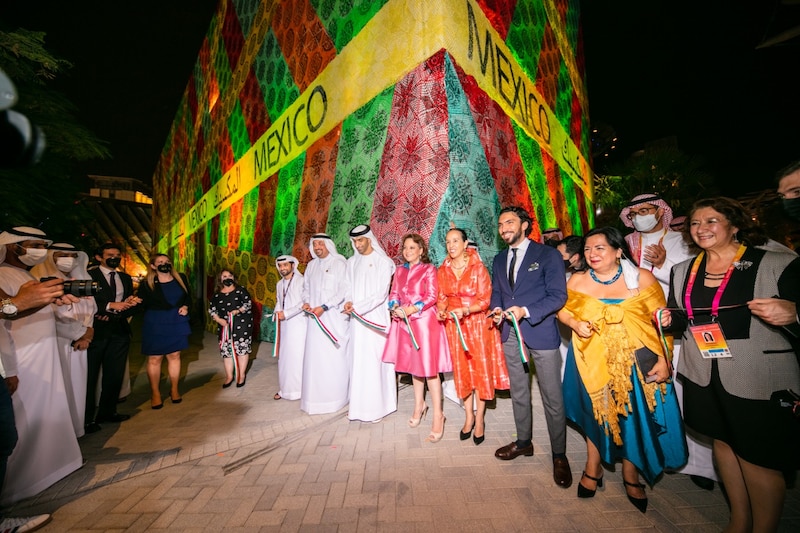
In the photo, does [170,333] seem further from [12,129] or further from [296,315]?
[12,129]

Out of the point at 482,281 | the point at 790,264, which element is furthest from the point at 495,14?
the point at 790,264

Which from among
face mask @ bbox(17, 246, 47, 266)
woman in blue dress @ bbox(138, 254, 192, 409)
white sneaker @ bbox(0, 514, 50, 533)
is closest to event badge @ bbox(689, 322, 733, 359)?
white sneaker @ bbox(0, 514, 50, 533)

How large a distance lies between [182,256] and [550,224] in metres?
16.0

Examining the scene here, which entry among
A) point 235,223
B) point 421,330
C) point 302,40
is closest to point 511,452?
point 421,330

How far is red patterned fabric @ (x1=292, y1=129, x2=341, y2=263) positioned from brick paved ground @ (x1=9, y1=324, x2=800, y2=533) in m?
3.60

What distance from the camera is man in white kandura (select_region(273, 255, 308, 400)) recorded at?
15.0 feet

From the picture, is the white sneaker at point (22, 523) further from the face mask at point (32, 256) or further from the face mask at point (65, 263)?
the face mask at point (65, 263)

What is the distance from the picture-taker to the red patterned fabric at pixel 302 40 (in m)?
6.23

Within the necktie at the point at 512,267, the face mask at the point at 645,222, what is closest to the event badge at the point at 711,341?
the necktie at the point at 512,267

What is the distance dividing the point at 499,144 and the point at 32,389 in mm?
6161

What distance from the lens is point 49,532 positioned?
2178 mm

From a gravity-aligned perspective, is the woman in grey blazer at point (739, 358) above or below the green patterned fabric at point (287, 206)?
below

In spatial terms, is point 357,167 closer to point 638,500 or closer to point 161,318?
point 161,318

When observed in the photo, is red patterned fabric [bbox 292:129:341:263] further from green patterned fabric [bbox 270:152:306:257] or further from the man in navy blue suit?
the man in navy blue suit
